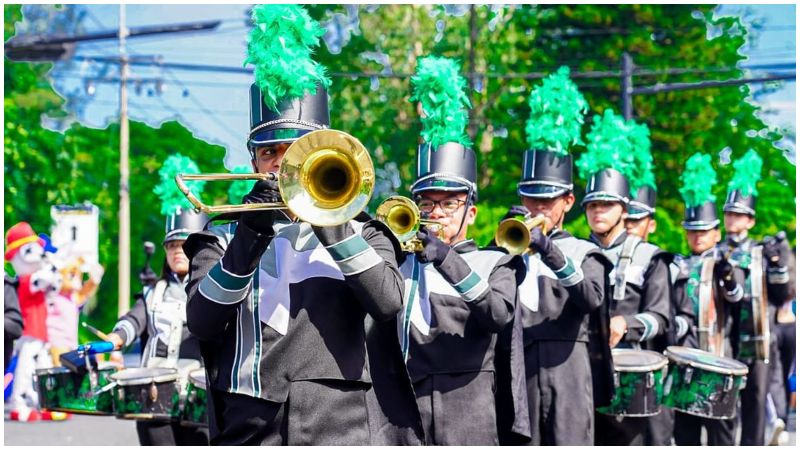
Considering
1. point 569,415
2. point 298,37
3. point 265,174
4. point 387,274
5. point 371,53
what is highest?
point 371,53

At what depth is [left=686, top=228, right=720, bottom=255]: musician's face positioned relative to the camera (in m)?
13.2

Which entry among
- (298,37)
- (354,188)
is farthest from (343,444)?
(298,37)

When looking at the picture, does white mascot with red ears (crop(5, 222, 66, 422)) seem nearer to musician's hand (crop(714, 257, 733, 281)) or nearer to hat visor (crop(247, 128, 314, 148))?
musician's hand (crop(714, 257, 733, 281))

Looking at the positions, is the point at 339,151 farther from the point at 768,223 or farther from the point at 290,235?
Answer: the point at 768,223

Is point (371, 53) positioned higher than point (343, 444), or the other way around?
point (371, 53)

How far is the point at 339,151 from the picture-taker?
4676 millimetres

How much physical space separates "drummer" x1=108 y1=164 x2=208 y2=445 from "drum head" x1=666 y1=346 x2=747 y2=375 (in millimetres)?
3248

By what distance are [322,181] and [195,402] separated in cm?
411

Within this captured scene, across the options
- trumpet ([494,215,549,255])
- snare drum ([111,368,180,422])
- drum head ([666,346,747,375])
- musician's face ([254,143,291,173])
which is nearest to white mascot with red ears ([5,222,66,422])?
snare drum ([111,368,180,422])

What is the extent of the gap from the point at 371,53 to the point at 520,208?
26.2 metres

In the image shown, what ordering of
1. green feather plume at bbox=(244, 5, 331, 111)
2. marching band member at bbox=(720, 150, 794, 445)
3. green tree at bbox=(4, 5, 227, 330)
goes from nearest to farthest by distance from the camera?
green feather plume at bbox=(244, 5, 331, 111)
marching band member at bbox=(720, 150, 794, 445)
green tree at bbox=(4, 5, 227, 330)

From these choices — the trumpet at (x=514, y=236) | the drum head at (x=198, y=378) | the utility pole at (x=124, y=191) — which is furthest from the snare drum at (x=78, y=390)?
the utility pole at (x=124, y=191)

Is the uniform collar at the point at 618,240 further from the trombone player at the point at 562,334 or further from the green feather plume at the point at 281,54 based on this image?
the green feather plume at the point at 281,54

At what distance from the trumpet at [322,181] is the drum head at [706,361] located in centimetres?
531
